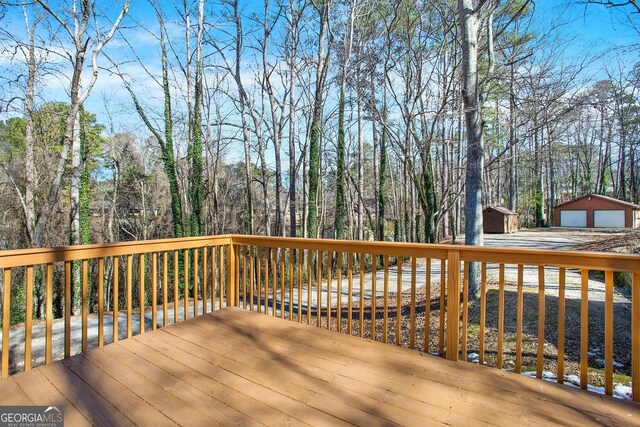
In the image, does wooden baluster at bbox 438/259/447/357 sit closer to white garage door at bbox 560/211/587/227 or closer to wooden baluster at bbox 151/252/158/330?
wooden baluster at bbox 151/252/158/330

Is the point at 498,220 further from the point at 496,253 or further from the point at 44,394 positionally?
the point at 44,394

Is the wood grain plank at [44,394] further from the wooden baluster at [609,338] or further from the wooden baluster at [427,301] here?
the wooden baluster at [609,338]

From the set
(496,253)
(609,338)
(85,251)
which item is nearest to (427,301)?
(496,253)

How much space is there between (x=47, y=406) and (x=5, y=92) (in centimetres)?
865

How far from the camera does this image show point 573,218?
20.7 metres

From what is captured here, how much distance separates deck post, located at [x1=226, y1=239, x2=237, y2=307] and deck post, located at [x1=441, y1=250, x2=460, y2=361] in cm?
237

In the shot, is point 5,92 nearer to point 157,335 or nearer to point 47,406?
point 157,335

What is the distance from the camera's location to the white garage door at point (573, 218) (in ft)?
66.5

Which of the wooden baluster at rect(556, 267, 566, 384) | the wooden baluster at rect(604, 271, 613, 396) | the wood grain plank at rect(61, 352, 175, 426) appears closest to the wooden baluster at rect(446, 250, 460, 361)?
the wooden baluster at rect(556, 267, 566, 384)

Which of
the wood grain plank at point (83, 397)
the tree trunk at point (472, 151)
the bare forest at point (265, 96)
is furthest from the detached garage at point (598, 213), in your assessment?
the wood grain plank at point (83, 397)

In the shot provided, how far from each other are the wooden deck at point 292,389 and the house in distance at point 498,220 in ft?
56.8

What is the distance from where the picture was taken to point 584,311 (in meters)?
1.96

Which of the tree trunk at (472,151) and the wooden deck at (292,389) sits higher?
the tree trunk at (472,151)

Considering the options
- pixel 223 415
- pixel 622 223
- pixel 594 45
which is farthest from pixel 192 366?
pixel 622 223
